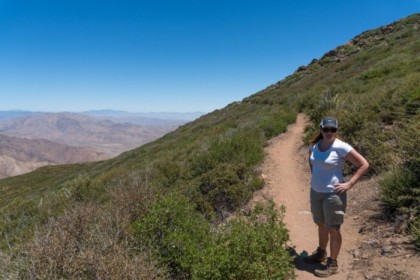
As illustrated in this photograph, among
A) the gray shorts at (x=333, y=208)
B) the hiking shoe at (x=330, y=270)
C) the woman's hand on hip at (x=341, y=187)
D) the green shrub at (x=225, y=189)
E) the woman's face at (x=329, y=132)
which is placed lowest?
the hiking shoe at (x=330, y=270)

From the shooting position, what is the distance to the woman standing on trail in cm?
464

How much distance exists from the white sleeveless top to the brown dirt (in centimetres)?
129

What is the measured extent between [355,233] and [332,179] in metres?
2.01

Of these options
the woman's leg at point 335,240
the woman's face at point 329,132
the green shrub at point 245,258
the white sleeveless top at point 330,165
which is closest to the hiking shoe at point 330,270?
the woman's leg at point 335,240

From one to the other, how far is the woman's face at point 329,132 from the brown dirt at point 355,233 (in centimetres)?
196

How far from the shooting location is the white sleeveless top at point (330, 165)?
469cm

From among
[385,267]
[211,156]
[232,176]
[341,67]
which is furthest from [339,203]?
[341,67]

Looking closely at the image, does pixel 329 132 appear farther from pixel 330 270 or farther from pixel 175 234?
pixel 175 234

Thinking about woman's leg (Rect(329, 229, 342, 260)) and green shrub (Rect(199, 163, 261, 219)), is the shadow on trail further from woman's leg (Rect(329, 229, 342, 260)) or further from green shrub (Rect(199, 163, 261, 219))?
green shrub (Rect(199, 163, 261, 219))

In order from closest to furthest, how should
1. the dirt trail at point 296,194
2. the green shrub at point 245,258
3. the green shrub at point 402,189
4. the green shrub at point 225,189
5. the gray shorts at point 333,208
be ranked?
the green shrub at point 245,258
the gray shorts at point 333,208
the dirt trail at point 296,194
the green shrub at point 402,189
the green shrub at point 225,189

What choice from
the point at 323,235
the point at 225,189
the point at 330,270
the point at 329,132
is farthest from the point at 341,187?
the point at 225,189

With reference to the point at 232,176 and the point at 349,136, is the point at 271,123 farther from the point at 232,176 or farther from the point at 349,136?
the point at 232,176

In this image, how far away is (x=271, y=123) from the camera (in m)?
15.5

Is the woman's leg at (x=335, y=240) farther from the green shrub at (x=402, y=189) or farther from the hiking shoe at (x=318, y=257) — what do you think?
the green shrub at (x=402, y=189)
